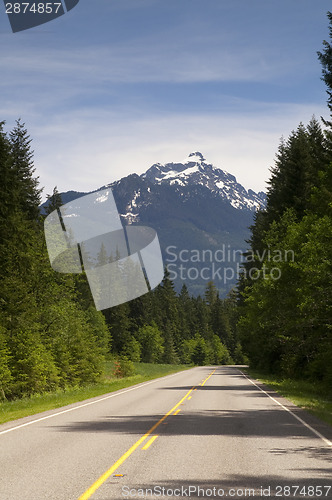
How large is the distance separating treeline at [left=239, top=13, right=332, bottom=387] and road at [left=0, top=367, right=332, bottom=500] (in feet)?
29.6

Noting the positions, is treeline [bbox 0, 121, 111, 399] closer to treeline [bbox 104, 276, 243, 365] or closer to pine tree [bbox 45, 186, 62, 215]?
pine tree [bbox 45, 186, 62, 215]

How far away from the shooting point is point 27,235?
37562 mm

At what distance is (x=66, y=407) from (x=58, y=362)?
1530 cm

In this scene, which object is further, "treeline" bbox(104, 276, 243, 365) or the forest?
"treeline" bbox(104, 276, 243, 365)

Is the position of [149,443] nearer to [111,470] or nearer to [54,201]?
[111,470]

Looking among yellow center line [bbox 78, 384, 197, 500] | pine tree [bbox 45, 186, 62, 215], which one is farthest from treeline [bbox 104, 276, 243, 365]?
yellow center line [bbox 78, 384, 197, 500]

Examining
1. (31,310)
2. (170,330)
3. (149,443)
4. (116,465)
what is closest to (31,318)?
(31,310)

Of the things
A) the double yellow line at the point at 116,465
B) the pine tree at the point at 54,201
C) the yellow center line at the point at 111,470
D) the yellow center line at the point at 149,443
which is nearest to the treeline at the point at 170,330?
the pine tree at the point at 54,201

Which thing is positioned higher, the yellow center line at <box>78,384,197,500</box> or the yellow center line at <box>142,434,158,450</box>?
the yellow center line at <box>78,384,197,500</box>

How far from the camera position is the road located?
318 inches

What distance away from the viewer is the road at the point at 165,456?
8086mm

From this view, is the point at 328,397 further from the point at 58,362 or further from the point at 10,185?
the point at 10,185

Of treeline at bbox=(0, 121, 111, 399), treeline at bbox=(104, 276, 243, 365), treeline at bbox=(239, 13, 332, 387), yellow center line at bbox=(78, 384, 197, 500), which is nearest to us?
yellow center line at bbox=(78, 384, 197, 500)

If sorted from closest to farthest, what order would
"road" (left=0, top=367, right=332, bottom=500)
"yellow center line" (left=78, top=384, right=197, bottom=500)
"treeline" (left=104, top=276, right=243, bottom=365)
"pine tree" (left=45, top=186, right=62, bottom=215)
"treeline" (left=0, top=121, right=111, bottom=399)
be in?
"yellow center line" (left=78, top=384, right=197, bottom=500) < "road" (left=0, top=367, right=332, bottom=500) < "treeline" (left=0, top=121, right=111, bottom=399) < "pine tree" (left=45, top=186, right=62, bottom=215) < "treeline" (left=104, top=276, right=243, bottom=365)
